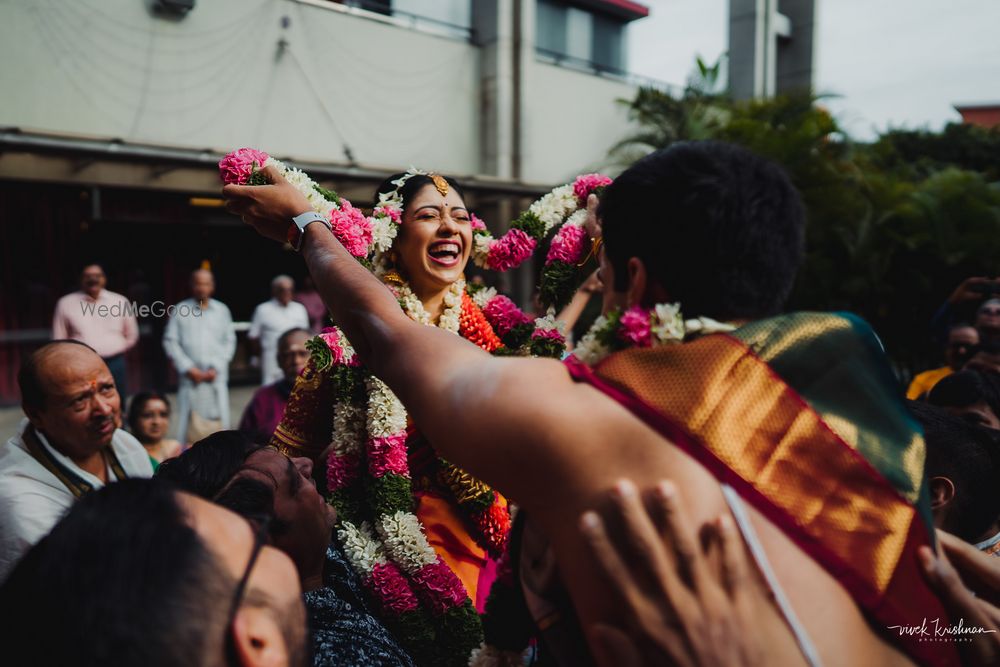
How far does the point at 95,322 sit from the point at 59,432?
470 centimetres

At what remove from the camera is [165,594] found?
968mm

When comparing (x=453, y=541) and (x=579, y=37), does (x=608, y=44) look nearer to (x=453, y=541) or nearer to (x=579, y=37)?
(x=579, y=37)

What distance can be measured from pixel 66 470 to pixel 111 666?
81.3 inches

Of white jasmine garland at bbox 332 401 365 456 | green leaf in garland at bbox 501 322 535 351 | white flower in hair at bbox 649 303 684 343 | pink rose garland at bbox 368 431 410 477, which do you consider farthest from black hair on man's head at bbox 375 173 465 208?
white flower in hair at bbox 649 303 684 343

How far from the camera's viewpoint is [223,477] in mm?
1888

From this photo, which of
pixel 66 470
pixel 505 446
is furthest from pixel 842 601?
pixel 66 470

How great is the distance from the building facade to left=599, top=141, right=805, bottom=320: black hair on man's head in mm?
7847

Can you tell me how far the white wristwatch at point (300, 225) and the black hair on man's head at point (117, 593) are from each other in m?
0.86

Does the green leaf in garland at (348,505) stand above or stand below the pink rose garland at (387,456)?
below

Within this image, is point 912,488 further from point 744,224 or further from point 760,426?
point 744,224

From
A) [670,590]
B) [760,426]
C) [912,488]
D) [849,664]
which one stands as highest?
[760,426]

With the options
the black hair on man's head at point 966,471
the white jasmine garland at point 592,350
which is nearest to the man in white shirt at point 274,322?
the black hair on man's head at point 966,471

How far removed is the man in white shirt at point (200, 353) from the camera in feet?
23.7

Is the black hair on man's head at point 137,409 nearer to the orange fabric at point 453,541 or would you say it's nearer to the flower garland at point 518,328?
the flower garland at point 518,328
